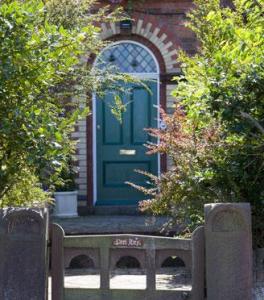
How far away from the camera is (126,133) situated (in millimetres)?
11586

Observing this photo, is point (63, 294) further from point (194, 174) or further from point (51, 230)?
point (194, 174)

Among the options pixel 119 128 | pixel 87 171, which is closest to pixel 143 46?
pixel 119 128

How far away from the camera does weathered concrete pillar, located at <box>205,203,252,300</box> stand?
5.65 meters

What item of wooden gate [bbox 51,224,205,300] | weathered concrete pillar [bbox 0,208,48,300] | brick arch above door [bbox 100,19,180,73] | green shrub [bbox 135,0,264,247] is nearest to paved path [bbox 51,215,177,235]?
green shrub [bbox 135,0,264,247]

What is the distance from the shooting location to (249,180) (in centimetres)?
625

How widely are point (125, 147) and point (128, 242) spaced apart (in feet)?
18.7

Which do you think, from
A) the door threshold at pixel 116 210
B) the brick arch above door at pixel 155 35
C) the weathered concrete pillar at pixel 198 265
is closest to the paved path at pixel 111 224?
the door threshold at pixel 116 210

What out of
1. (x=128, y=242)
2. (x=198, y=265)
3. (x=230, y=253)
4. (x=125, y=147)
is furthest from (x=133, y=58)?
(x=230, y=253)

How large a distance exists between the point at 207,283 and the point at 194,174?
4.30ft

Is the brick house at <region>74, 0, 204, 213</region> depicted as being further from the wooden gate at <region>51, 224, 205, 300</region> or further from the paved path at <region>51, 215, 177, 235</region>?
the wooden gate at <region>51, 224, 205, 300</region>

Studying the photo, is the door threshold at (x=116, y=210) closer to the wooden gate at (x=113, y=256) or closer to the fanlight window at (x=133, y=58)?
the fanlight window at (x=133, y=58)

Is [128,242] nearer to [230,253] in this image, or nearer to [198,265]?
[198,265]

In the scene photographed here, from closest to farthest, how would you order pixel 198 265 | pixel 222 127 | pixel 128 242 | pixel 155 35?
pixel 198 265, pixel 128 242, pixel 222 127, pixel 155 35

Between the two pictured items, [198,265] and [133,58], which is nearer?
[198,265]
